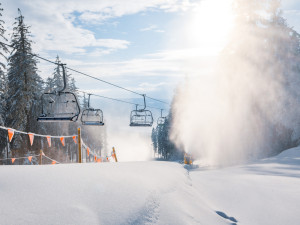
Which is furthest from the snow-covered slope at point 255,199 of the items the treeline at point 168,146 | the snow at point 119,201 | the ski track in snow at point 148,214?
the treeline at point 168,146

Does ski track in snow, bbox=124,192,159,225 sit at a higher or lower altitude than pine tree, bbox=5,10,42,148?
lower

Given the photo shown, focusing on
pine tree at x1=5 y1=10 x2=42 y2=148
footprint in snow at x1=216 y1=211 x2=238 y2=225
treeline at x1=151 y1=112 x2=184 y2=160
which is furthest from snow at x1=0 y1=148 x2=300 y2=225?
treeline at x1=151 y1=112 x2=184 y2=160

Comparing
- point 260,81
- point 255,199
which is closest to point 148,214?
point 255,199

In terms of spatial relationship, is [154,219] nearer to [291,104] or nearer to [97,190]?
[97,190]

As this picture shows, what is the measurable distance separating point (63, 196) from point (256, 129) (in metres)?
30.9

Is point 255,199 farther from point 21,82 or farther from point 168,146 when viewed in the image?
point 168,146

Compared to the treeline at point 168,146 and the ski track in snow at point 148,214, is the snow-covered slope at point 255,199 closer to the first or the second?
the ski track in snow at point 148,214

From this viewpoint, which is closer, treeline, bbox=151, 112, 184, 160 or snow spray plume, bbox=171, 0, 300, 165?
snow spray plume, bbox=171, 0, 300, 165

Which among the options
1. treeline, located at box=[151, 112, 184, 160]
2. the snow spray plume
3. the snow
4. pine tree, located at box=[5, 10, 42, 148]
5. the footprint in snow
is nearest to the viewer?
the snow

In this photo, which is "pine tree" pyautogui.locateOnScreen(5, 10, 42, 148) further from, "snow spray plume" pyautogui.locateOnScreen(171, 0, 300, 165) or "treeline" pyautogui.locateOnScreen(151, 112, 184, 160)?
"treeline" pyautogui.locateOnScreen(151, 112, 184, 160)

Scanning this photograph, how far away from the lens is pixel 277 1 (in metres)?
30.1

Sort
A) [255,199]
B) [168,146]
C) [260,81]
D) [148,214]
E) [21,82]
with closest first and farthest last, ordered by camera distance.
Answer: [148,214] < [255,199] < [21,82] < [260,81] < [168,146]

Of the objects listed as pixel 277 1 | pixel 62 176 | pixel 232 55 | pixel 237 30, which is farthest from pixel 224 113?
pixel 62 176

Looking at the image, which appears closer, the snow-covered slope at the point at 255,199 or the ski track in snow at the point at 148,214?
the ski track in snow at the point at 148,214
